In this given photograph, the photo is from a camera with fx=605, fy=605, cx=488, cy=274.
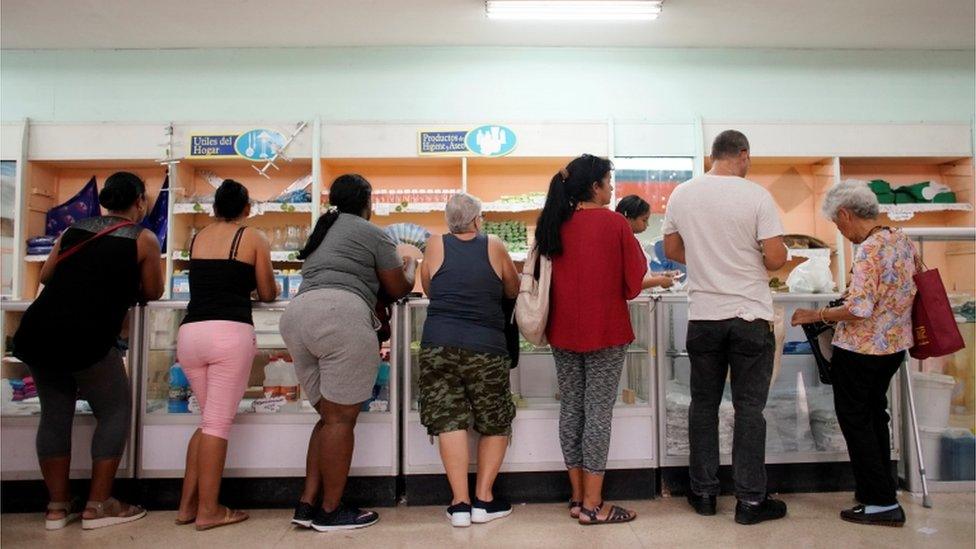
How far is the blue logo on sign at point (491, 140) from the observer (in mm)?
4875

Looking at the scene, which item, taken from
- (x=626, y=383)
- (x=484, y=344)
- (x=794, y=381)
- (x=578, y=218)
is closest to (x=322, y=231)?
(x=484, y=344)

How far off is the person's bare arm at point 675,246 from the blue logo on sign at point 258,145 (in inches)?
133

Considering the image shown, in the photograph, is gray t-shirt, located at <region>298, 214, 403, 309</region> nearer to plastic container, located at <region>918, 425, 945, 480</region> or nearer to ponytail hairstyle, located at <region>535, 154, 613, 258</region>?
ponytail hairstyle, located at <region>535, 154, 613, 258</region>

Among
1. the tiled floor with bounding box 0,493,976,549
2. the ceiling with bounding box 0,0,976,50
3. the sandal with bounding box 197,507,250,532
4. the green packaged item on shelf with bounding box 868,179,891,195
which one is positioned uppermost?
the ceiling with bounding box 0,0,976,50

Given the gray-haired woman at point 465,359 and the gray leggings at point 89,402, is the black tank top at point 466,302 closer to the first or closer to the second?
the gray-haired woman at point 465,359

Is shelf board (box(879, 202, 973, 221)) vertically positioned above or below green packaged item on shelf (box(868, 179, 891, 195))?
below

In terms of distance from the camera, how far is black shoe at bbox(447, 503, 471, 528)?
254 cm

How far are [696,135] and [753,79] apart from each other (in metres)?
0.92

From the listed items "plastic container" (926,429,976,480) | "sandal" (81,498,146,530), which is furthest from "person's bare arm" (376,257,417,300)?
"plastic container" (926,429,976,480)

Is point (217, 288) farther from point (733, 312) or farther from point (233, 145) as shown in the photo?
point (233, 145)

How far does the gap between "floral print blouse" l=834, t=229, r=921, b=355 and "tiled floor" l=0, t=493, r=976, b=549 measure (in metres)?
0.76

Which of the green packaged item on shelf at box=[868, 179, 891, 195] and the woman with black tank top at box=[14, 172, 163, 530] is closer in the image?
the woman with black tank top at box=[14, 172, 163, 530]

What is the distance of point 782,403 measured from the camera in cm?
315

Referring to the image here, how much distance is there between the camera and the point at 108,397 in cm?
260
